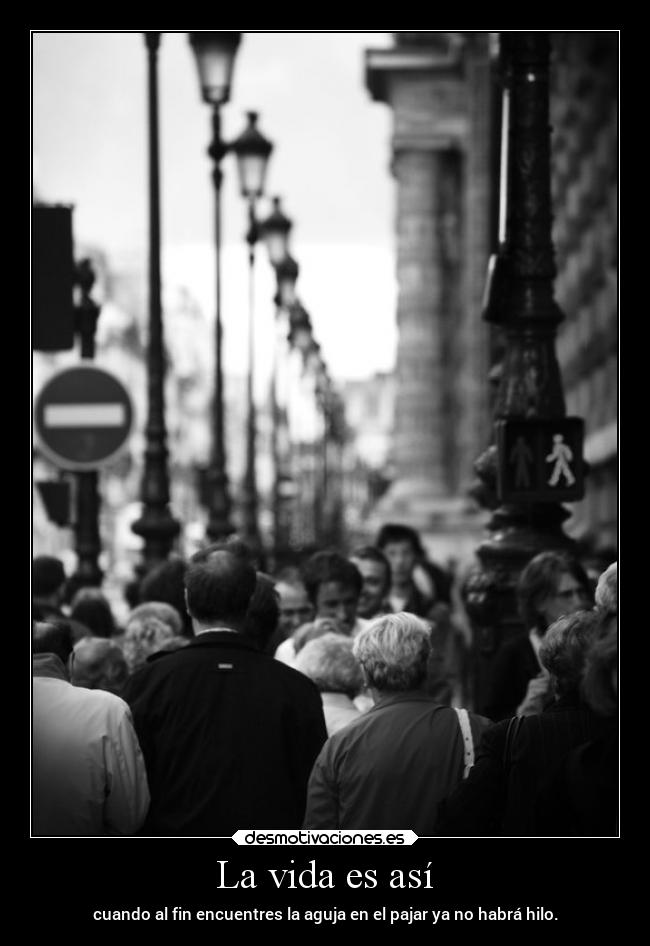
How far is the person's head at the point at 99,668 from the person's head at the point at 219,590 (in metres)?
1.52

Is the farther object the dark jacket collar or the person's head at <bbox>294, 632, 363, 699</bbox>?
the person's head at <bbox>294, 632, 363, 699</bbox>

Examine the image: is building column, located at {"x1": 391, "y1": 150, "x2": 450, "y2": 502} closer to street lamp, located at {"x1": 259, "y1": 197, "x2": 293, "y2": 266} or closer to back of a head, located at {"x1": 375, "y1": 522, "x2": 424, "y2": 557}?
street lamp, located at {"x1": 259, "y1": 197, "x2": 293, "y2": 266}

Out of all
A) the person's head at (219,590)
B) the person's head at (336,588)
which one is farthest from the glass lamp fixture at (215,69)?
the person's head at (219,590)

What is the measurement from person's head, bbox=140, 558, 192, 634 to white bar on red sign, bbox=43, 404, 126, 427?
301 cm

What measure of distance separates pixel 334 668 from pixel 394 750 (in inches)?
62.5

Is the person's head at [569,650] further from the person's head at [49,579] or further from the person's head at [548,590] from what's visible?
the person's head at [49,579]

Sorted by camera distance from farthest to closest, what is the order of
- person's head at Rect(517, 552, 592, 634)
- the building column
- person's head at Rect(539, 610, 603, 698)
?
1. the building column
2. person's head at Rect(517, 552, 592, 634)
3. person's head at Rect(539, 610, 603, 698)

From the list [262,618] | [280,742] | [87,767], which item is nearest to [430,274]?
[262,618]

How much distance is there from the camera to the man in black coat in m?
6.97

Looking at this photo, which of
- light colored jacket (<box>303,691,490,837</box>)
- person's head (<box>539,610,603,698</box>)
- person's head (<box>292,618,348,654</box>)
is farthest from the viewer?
person's head (<box>292,618,348,654</box>)

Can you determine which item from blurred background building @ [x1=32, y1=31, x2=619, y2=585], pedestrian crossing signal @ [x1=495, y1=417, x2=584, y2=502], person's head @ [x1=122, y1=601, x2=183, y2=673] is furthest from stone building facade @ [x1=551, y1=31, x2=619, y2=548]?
person's head @ [x1=122, y1=601, x2=183, y2=673]

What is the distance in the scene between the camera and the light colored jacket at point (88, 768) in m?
6.74

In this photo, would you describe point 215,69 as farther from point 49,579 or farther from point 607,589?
point 607,589
